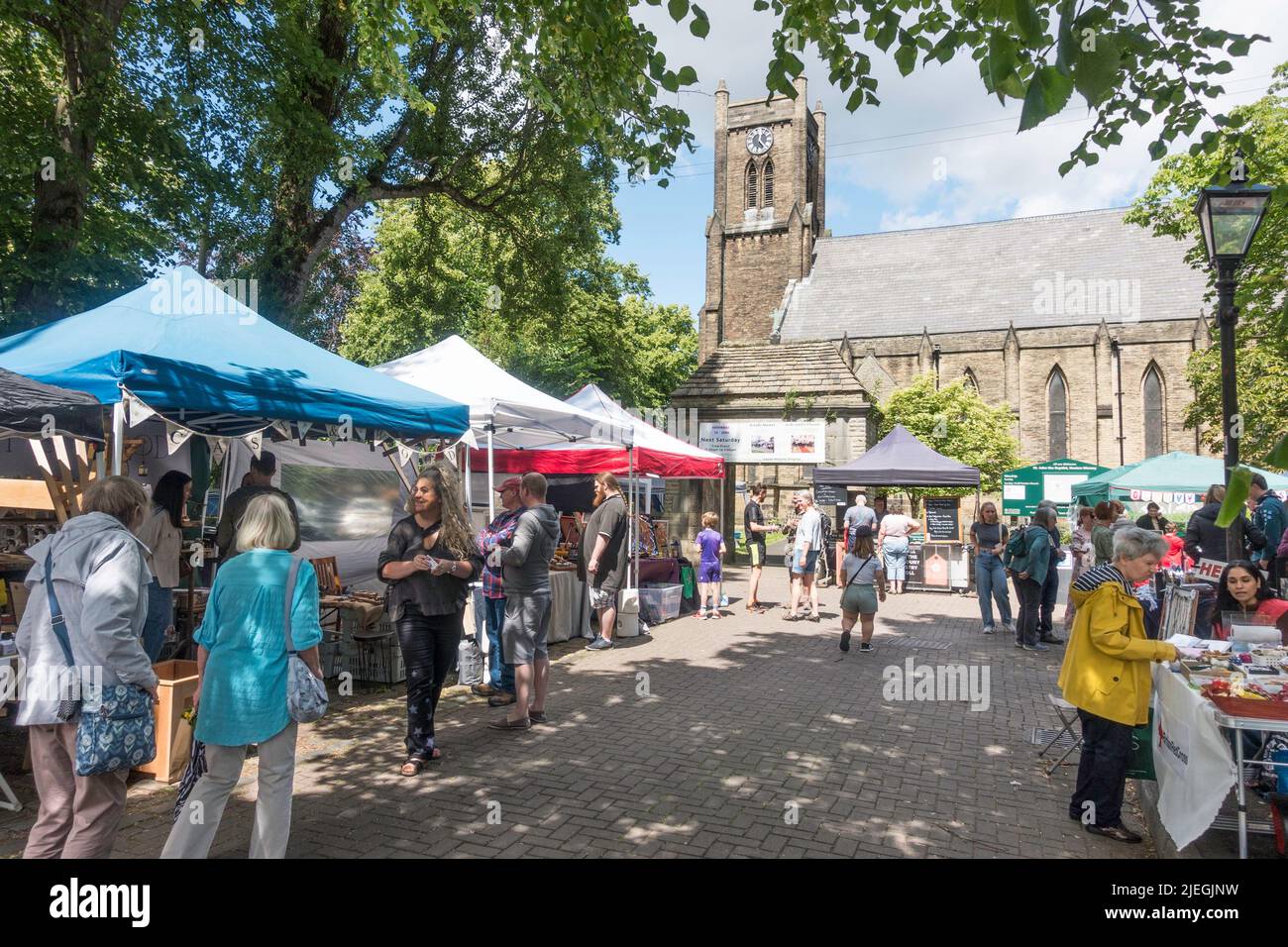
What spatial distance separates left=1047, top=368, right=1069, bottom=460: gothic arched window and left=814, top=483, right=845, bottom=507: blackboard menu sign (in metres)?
30.5

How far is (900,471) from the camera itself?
14617 millimetres

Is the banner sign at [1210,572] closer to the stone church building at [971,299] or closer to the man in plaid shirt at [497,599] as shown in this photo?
the man in plaid shirt at [497,599]

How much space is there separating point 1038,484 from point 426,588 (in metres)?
26.5

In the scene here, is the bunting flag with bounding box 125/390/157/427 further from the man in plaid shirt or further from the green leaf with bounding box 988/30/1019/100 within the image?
the green leaf with bounding box 988/30/1019/100

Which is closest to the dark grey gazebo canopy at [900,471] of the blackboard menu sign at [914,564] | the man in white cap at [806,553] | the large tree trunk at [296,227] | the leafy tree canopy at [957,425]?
the blackboard menu sign at [914,564]

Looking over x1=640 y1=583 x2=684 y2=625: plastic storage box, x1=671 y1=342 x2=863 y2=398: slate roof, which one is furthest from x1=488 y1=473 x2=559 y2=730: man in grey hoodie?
x1=671 y1=342 x2=863 y2=398: slate roof

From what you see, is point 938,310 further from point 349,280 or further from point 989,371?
point 349,280

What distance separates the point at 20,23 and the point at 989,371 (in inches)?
1706

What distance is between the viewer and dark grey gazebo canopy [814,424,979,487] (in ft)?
47.9

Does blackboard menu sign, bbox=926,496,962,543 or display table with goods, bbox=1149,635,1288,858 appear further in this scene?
blackboard menu sign, bbox=926,496,962,543

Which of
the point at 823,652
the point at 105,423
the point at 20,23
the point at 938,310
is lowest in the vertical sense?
the point at 823,652
